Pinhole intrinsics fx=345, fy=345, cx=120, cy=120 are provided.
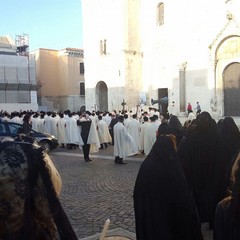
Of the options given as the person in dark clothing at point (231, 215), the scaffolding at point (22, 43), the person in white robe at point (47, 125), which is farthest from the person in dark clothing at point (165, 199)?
the scaffolding at point (22, 43)

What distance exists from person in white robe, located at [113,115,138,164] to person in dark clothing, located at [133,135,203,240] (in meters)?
7.88

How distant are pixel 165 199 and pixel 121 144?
8.20 meters

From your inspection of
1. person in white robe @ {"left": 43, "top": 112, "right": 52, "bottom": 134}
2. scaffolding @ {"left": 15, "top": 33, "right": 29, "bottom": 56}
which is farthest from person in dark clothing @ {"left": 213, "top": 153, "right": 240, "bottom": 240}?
scaffolding @ {"left": 15, "top": 33, "right": 29, "bottom": 56}

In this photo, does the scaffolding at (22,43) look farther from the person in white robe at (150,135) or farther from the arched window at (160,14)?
the person in white robe at (150,135)

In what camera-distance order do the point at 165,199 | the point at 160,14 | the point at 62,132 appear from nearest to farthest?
the point at 165,199, the point at 62,132, the point at 160,14

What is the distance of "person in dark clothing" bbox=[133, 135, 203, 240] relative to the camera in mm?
3539

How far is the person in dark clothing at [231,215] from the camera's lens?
7.07ft

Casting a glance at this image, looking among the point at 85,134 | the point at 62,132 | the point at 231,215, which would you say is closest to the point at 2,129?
the point at 85,134

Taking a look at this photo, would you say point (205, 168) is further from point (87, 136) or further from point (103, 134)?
point (103, 134)

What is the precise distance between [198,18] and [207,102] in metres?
6.48

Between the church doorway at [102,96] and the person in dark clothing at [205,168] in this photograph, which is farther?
Result: the church doorway at [102,96]

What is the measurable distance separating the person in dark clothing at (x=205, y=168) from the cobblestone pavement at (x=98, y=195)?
0.47 metres

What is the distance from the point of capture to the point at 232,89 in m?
25.2

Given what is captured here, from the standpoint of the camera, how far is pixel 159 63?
1179 inches
